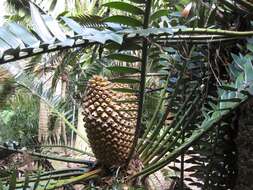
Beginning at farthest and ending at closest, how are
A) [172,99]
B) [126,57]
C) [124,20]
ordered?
[172,99]
[126,57]
[124,20]

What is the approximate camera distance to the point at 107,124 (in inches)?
59.7

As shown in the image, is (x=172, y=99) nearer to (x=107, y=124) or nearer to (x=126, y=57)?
(x=107, y=124)

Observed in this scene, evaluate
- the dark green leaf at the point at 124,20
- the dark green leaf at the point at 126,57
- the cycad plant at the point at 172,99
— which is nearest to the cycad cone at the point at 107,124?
the cycad plant at the point at 172,99

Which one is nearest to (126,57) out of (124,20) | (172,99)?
(124,20)

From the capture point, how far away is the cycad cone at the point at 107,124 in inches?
59.6

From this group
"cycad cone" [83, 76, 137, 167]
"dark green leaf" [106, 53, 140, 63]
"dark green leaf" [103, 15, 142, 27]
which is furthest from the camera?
"cycad cone" [83, 76, 137, 167]

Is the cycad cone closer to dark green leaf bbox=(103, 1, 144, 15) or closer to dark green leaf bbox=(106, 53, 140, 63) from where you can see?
dark green leaf bbox=(106, 53, 140, 63)

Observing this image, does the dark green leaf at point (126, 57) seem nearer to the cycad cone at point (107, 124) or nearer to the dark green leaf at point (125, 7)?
the dark green leaf at point (125, 7)

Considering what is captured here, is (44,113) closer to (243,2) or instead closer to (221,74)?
(221,74)

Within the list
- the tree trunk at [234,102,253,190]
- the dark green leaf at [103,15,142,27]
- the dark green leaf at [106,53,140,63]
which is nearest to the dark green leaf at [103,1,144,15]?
the dark green leaf at [103,15,142,27]

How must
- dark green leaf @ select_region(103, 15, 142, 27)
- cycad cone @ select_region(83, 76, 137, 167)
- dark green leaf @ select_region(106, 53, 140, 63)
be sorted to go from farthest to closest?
cycad cone @ select_region(83, 76, 137, 167), dark green leaf @ select_region(106, 53, 140, 63), dark green leaf @ select_region(103, 15, 142, 27)

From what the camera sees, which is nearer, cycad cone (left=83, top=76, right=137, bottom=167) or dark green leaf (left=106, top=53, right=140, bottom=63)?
dark green leaf (left=106, top=53, right=140, bottom=63)

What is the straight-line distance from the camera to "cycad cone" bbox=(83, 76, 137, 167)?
151 centimetres

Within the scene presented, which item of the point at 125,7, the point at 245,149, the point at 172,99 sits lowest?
the point at 245,149
